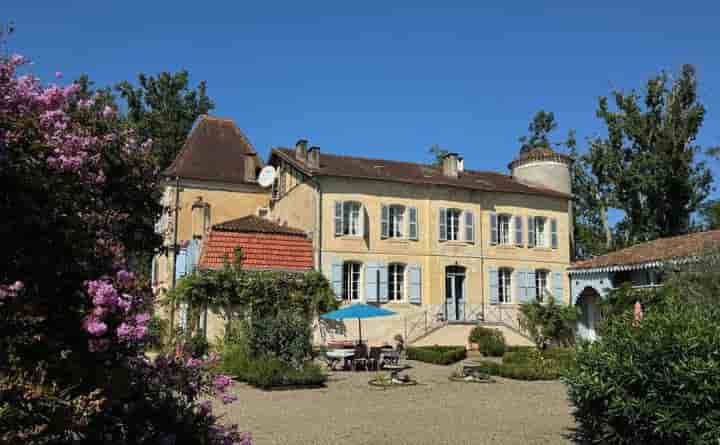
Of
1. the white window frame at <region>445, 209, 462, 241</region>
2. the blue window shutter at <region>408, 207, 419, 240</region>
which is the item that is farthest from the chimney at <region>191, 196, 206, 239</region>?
the white window frame at <region>445, 209, 462, 241</region>

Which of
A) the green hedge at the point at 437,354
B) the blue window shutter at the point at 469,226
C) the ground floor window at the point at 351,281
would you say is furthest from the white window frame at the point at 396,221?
the green hedge at the point at 437,354

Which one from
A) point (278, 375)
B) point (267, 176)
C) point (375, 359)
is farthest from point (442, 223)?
point (278, 375)

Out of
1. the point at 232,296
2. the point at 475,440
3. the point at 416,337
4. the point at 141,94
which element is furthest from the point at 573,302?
the point at 141,94

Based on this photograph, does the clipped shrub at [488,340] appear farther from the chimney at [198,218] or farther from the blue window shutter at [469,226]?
the chimney at [198,218]

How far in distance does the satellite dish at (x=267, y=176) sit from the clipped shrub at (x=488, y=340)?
A: 10.7m

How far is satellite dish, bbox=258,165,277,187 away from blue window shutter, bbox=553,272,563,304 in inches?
506

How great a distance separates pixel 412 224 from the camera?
25.4 meters

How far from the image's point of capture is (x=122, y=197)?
5.28 meters

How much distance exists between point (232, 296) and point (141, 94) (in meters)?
25.4

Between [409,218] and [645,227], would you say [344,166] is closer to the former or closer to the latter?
[409,218]

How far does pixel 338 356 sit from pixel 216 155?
15.3 meters

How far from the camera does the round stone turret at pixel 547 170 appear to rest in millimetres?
31047

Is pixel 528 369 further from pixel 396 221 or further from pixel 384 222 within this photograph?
pixel 396 221

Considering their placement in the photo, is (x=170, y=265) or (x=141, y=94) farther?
(x=141, y=94)
